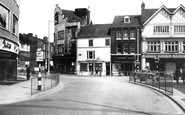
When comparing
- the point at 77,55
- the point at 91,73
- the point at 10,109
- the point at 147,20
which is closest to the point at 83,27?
the point at 77,55

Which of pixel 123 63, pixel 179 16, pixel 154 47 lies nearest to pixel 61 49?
pixel 123 63

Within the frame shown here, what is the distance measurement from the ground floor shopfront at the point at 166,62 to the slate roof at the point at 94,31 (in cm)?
1013

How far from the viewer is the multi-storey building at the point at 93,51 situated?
51.5 metres

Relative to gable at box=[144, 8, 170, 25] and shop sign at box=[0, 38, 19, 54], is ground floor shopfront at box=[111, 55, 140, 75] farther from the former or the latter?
shop sign at box=[0, 38, 19, 54]

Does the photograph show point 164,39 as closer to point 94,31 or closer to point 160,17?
point 160,17

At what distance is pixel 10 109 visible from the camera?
9.41m

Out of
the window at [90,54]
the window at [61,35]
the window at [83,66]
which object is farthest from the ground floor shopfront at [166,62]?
the window at [61,35]

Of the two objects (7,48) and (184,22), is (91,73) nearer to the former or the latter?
(184,22)

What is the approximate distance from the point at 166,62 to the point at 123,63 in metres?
8.19

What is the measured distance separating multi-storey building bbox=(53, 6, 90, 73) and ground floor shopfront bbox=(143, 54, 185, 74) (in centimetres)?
1639

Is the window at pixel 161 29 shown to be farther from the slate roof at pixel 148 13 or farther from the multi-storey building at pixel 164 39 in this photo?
the slate roof at pixel 148 13

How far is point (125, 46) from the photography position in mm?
50812

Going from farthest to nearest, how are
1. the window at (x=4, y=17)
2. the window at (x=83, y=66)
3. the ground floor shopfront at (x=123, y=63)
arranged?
the window at (x=83, y=66) < the ground floor shopfront at (x=123, y=63) < the window at (x=4, y=17)

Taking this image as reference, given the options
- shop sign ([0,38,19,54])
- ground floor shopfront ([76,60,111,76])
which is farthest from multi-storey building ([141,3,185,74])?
→ shop sign ([0,38,19,54])
